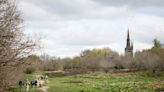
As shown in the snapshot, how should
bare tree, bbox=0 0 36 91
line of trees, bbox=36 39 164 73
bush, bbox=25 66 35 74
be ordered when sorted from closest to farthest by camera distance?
1. bare tree, bbox=0 0 36 91
2. bush, bbox=25 66 35 74
3. line of trees, bbox=36 39 164 73

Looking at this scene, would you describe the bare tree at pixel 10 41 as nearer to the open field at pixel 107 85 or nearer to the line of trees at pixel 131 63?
the open field at pixel 107 85

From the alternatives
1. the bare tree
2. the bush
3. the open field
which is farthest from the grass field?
the bare tree

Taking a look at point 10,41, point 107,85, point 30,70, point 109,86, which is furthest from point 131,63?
point 10,41

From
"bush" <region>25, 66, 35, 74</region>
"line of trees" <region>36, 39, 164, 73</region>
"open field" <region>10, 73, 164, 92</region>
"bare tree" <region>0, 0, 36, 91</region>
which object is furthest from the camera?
"line of trees" <region>36, 39, 164, 73</region>

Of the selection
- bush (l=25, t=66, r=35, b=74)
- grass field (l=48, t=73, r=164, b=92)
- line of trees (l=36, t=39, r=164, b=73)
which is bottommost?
grass field (l=48, t=73, r=164, b=92)

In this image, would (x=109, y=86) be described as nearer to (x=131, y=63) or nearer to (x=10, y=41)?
(x=10, y=41)

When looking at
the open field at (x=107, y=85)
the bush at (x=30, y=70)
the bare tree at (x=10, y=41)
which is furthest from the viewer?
the bush at (x=30, y=70)

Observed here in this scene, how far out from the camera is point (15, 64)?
22.5 m

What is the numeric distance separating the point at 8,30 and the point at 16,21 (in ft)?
7.98

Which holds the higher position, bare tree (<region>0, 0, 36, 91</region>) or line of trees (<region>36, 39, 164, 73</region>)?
line of trees (<region>36, 39, 164, 73</region>)

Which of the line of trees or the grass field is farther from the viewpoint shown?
the line of trees

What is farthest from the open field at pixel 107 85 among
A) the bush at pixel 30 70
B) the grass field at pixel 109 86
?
the bush at pixel 30 70

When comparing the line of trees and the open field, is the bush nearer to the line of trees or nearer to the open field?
the open field

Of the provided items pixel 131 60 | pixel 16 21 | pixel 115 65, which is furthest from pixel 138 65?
pixel 16 21
